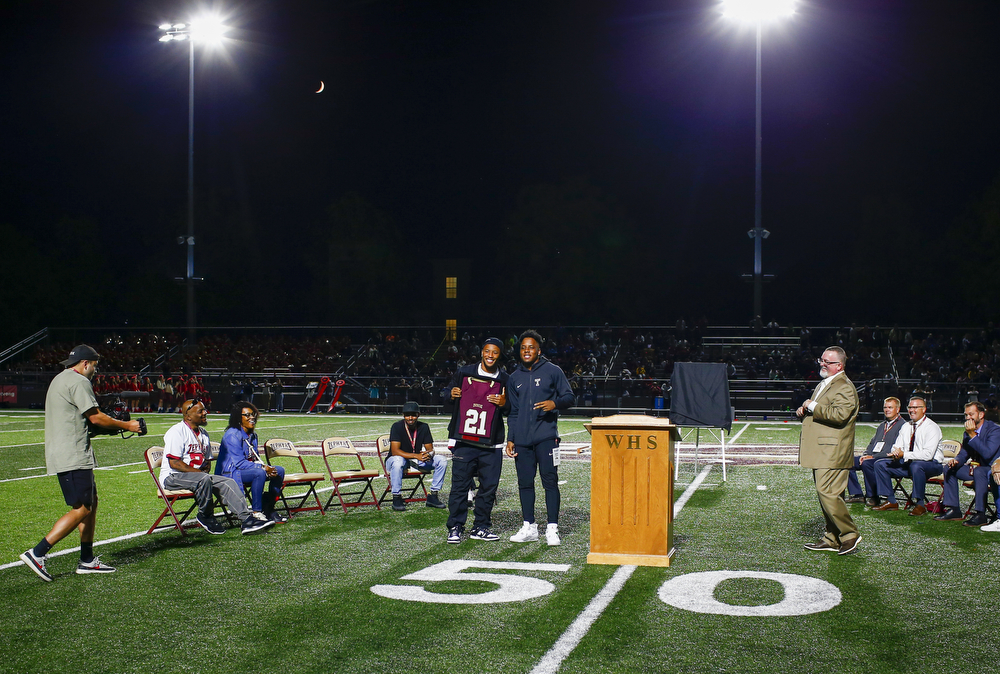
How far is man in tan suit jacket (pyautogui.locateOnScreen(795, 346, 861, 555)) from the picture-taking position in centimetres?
739

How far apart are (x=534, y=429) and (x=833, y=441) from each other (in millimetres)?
2555

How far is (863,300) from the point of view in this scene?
4331 centimetres

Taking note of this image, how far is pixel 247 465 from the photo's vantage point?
29.6 feet

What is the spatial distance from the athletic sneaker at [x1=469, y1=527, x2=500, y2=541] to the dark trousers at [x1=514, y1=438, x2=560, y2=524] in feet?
1.30

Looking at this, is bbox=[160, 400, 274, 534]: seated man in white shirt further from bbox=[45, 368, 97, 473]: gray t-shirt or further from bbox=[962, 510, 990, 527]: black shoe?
bbox=[962, 510, 990, 527]: black shoe

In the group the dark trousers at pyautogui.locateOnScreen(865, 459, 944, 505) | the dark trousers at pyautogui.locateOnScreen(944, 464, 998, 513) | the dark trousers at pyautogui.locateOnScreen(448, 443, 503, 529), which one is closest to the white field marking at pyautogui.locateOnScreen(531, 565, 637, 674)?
the dark trousers at pyautogui.locateOnScreen(448, 443, 503, 529)

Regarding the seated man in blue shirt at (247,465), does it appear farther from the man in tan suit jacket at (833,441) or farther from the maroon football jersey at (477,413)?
the man in tan suit jacket at (833,441)

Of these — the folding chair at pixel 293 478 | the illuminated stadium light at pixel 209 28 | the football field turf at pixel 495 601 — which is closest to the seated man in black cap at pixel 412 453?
the football field turf at pixel 495 601

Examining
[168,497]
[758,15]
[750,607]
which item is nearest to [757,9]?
[758,15]

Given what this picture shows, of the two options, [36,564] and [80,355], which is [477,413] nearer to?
[80,355]

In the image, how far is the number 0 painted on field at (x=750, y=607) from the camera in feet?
18.6

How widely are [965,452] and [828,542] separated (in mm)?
2605

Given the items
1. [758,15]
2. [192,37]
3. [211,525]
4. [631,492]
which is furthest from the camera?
[192,37]

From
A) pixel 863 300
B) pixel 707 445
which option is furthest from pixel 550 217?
pixel 707 445
